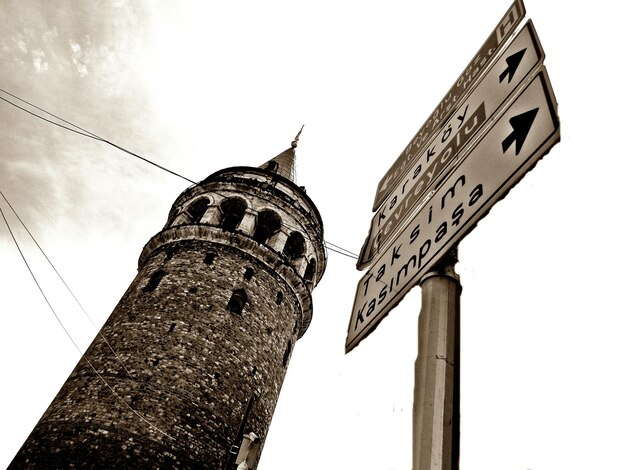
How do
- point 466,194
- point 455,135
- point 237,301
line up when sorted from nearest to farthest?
point 466,194, point 455,135, point 237,301

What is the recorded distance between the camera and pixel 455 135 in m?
2.18

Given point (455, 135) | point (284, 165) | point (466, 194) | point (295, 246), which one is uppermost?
point (284, 165)

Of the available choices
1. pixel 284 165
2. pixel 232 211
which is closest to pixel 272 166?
pixel 284 165

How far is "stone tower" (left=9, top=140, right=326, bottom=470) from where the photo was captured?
9.30 metres

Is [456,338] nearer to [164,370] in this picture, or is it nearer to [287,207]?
[164,370]

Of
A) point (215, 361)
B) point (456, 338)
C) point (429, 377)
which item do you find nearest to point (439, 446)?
point (429, 377)

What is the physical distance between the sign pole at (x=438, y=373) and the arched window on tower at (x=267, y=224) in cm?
1319

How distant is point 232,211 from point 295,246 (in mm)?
2212

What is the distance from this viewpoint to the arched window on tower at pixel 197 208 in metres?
15.1

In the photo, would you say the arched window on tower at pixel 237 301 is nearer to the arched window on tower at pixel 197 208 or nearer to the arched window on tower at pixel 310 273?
the arched window on tower at pixel 310 273

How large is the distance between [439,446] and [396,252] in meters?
0.91

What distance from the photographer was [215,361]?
10875mm

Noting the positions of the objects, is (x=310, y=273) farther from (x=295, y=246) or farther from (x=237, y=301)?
(x=237, y=301)

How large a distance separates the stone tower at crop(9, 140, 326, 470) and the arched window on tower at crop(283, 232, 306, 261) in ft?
0.10
